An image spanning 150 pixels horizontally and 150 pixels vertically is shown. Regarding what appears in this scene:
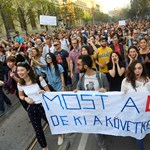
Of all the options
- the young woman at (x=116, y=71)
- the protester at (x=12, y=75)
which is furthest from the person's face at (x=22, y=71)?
the young woman at (x=116, y=71)

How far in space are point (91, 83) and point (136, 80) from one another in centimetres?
71

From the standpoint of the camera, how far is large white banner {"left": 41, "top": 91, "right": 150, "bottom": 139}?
337 cm

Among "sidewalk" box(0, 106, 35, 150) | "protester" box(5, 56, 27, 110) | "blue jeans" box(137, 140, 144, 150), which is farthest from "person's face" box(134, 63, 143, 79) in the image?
"protester" box(5, 56, 27, 110)

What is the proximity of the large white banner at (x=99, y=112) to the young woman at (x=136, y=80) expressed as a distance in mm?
106

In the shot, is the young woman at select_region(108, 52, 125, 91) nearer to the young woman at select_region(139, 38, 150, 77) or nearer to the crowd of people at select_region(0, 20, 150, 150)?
the crowd of people at select_region(0, 20, 150, 150)

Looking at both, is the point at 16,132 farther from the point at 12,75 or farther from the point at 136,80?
the point at 136,80

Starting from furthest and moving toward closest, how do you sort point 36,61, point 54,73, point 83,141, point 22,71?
point 36,61 < point 54,73 < point 83,141 < point 22,71

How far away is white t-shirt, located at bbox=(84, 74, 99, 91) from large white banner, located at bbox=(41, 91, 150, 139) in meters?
0.18

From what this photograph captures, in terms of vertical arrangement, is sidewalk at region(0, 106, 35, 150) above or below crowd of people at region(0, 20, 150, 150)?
below

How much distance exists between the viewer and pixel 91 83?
145 inches

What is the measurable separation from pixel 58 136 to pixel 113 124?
131cm

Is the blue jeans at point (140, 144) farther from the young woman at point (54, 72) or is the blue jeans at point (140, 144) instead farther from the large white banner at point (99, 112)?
the young woman at point (54, 72)

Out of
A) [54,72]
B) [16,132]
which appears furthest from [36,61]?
[16,132]

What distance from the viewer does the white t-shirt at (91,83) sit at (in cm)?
367
